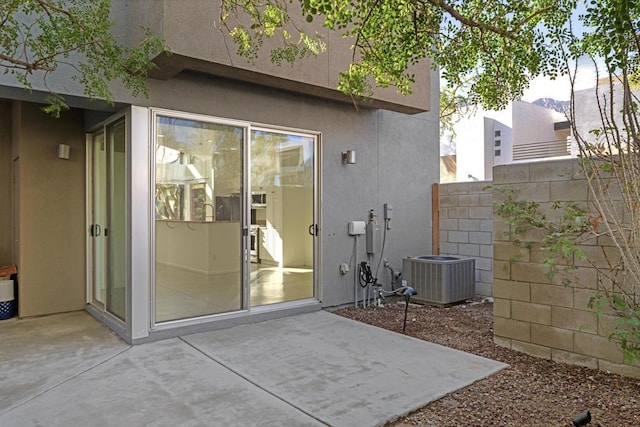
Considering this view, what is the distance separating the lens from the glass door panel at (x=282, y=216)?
5324 millimetres

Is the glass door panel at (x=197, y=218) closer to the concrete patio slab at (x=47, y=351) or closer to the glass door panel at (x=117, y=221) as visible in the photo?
the glass door panel at (x=117, y=221)

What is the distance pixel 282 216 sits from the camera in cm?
584

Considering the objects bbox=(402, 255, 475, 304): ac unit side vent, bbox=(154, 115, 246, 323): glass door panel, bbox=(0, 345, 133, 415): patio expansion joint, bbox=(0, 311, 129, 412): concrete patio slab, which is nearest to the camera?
bbox=(0, 345, 133, 415): patio expansion joint

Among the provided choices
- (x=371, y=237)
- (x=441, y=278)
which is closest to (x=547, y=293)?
(x=441, y=278)

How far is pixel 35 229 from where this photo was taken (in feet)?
17.4

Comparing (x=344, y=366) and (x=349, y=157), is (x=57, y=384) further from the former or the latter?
(x=349, y=157)

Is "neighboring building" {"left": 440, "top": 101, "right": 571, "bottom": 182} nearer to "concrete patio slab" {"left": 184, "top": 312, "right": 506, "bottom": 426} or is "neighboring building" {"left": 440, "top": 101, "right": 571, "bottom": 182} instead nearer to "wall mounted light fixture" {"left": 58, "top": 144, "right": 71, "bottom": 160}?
"concrete patio slab" {"left": 184, "top": 312, "right": 506, "bottom": 426}

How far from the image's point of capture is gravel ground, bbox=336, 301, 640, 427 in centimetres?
277

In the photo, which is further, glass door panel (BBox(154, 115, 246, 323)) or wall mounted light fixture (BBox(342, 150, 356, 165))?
wall mounted light fixture (BBox(342, 150, 356, 165))

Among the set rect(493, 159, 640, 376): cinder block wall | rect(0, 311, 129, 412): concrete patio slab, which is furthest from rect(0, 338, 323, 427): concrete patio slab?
rect(493, 159, 640, 376): cinder block wall

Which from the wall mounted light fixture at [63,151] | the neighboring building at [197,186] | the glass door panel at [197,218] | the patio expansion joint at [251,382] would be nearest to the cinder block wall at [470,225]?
the neighboring building at [197,186]

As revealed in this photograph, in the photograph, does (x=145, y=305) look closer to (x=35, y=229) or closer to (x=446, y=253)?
(x=35, y=229)

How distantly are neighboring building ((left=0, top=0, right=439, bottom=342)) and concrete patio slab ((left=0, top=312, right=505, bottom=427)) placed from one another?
0.53 metres

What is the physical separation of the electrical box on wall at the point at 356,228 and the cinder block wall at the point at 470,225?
1808 mm
